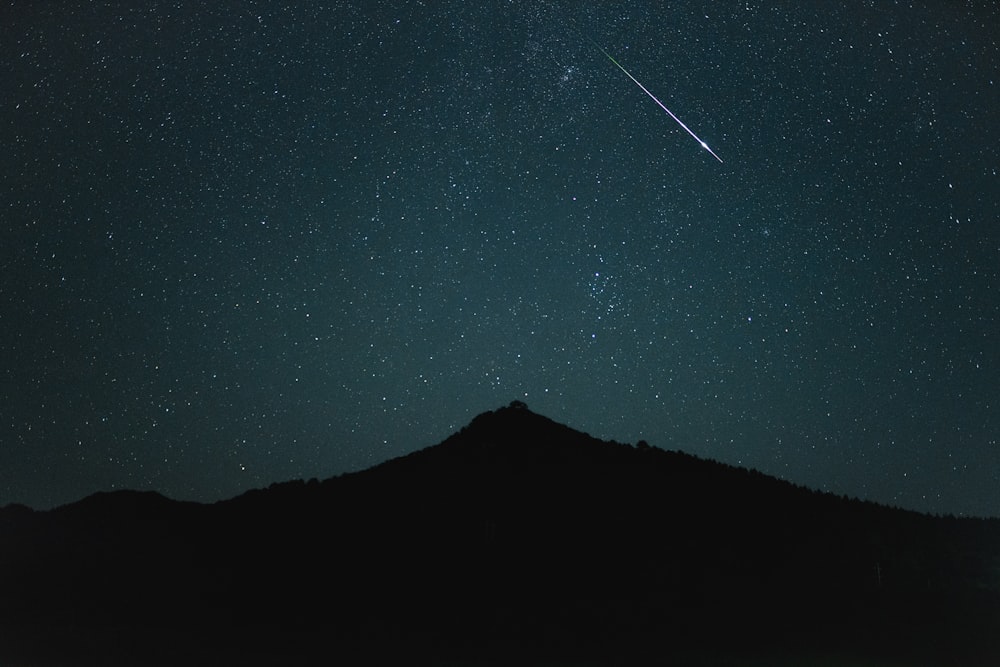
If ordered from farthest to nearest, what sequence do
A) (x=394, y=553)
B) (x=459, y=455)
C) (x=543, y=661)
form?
(x=459, y=455) < (x=394, y=553) < (x=543, y=661)

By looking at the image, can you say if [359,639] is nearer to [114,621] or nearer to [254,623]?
[254,623]

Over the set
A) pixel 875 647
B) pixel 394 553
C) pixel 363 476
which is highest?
pixel 363 476

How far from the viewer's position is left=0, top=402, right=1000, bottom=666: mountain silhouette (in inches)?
975

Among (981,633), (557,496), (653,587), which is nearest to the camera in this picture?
(981,633)

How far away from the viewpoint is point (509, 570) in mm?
30609

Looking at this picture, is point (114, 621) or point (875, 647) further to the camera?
point (114, 621)

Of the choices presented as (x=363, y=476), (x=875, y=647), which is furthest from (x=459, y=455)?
(x=875, y=647)

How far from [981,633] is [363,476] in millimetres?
23929

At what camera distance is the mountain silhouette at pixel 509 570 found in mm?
24766

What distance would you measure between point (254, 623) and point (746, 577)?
16.0 meters

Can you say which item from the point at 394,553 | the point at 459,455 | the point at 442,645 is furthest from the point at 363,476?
the point at 442,645

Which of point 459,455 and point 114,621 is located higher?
point 459,455

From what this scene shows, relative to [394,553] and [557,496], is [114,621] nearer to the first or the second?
[394,553]

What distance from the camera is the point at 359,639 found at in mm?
25234
